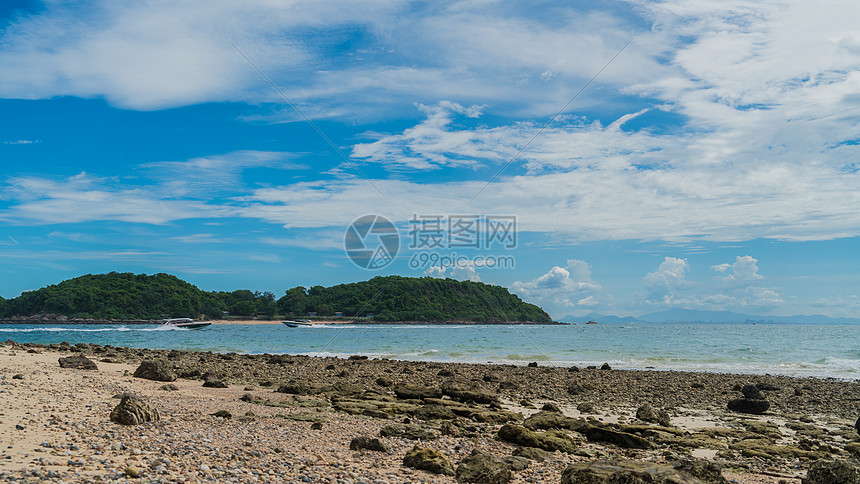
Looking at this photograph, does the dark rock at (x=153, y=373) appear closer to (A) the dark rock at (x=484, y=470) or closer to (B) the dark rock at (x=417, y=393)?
(B) the dark rock at (x=417, y=393)

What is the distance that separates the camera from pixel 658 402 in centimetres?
1786

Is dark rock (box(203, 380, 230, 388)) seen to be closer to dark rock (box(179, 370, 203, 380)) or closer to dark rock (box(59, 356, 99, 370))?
dark rock (box(179, 370, 203, 380))

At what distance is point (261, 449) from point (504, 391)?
484 inches

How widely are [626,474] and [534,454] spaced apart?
2.69 m

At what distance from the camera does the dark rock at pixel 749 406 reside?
16.5 metres

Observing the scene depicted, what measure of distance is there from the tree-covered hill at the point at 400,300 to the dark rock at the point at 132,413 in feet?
340

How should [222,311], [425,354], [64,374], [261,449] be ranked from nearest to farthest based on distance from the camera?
1. [261,449]
2. [64,374]
3. [425,354]
4. [222,311]

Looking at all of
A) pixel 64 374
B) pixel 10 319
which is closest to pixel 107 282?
pixel 10 319

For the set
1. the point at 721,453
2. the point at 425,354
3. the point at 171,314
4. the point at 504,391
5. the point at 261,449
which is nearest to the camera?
the point at 261,449

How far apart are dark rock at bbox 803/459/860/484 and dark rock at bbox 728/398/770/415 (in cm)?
986

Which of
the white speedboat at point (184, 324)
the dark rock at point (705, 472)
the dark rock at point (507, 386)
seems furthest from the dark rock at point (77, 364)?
the white speedboat at point (184, 324)

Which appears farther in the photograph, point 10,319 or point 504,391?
point 10,319

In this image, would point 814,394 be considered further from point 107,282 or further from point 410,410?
point 107,282

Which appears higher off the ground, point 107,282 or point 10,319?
point 107,282
